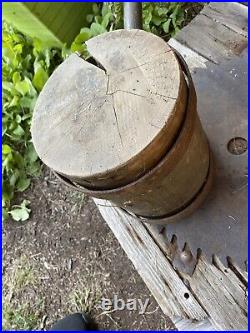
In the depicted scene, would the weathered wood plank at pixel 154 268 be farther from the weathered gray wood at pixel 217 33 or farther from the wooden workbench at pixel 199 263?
the weathered gray wood at pixel 217 33

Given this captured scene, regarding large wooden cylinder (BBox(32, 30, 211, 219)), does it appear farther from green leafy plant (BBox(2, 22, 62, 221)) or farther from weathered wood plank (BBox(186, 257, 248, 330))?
green leafy plant (BBox(2, 22, 62, 221))

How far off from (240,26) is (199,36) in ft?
0.55

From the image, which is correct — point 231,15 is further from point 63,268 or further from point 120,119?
point 63,268

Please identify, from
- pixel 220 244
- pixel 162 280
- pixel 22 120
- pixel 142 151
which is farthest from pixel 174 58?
pixel 22 120

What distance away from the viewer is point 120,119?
4.17ft

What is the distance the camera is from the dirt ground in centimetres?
228

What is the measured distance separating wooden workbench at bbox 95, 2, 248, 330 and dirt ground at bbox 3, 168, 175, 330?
0.48 meters

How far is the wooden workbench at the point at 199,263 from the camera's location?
1.67m

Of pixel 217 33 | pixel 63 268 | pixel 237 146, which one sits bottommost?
pixel 63 268

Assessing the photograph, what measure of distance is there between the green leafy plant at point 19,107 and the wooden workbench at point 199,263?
0.86m

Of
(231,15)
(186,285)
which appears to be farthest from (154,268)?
(231,15)

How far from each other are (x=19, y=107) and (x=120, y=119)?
1.58 m

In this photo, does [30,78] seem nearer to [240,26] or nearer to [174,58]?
[240,26]

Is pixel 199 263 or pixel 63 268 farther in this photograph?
pixel 63 268
